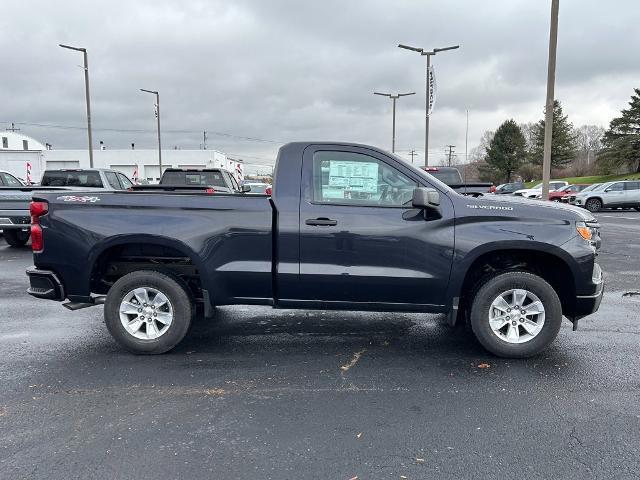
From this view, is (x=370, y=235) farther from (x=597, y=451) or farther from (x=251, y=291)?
(x=597, y=451)

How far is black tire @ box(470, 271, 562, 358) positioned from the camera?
4406 mm

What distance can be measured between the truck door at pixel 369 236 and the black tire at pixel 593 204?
26697 mm

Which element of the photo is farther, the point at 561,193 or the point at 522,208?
the point at 561,193

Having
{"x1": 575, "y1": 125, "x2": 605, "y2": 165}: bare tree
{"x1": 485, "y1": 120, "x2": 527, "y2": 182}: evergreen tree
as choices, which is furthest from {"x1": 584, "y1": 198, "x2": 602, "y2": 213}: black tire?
{"x1": 575, "y1": 125, "x2": 605, "y2": 165}: bare tree

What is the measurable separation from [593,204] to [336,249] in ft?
90.8

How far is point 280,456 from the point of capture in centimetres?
301

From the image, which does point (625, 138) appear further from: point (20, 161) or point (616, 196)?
point (20, 161)

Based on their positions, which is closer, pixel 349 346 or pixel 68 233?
pixel 68 233

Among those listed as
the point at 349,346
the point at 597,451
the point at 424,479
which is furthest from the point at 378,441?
the point at 349,346

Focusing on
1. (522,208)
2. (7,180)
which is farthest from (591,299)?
(7,180)

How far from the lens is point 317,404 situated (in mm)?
3691

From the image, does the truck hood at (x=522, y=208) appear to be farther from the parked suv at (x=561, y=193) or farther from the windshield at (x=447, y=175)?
the parked suv at (x=561, y=193)

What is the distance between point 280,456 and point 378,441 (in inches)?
24.8

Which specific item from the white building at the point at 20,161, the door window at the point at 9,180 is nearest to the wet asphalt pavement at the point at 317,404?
the door window at the point at 9,180
